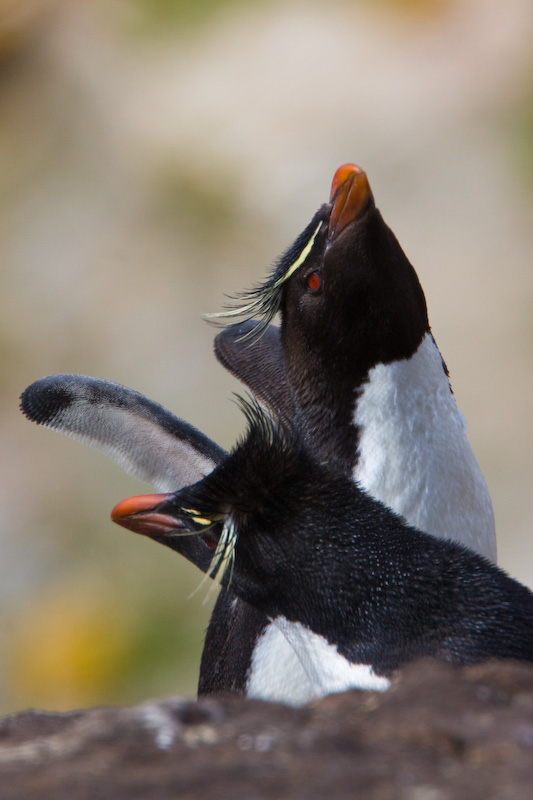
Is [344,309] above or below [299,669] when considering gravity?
above

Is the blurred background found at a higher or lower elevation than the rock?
higher

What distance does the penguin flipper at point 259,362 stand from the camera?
1720 millimetres

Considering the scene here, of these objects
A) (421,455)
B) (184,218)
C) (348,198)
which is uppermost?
(184,218)

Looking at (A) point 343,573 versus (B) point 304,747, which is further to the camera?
(A) point 343,573

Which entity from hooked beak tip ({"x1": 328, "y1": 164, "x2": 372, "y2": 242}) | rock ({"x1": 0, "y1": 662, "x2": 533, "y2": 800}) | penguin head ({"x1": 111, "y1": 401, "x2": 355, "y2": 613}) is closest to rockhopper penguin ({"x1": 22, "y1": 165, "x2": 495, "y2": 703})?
hooked beak tip ({"x1": 328, "y1": 164, "x2": 372, "y2": 242})

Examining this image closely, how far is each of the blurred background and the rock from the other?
2.83 metres

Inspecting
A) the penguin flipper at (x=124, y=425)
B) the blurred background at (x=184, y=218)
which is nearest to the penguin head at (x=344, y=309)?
the penguin flipper at (x=124, y=425)

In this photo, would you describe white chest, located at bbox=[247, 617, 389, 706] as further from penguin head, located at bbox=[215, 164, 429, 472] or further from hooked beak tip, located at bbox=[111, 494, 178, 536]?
penguin head, located at bbox=[215, 164, 429, 472]

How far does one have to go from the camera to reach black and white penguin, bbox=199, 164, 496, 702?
1418 millimetres

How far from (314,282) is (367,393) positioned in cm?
19

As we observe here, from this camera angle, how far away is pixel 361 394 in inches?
57.8

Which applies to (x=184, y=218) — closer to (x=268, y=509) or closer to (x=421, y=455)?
(x=421, y=455)

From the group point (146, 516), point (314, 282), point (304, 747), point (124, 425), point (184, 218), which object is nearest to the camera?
point (304, 747)

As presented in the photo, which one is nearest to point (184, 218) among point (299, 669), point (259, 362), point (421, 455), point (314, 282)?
point (259, 362)
